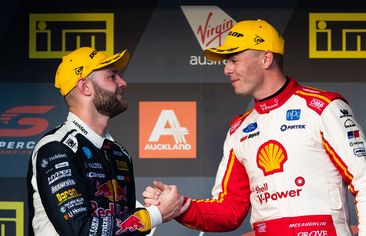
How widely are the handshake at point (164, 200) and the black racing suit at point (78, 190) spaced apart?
62mm

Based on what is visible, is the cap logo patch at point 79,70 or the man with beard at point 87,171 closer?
the man with beard at point 87,171

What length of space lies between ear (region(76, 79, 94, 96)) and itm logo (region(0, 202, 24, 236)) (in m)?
1.60

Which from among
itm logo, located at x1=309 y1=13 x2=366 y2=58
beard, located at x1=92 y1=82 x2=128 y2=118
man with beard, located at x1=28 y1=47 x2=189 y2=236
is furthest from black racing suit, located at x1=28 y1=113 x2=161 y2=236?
itm logo, located at x1=309 y1=13 x2=366 y2=58

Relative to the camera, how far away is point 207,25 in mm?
5020

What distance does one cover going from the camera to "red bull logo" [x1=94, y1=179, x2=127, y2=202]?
341cm

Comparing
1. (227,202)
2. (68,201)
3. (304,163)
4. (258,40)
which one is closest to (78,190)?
(68,201)

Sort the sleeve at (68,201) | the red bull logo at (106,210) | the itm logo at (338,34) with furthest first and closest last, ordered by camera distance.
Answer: the itm logo at (338,34)
the red bull logo at (106,210)
the sleeve at (68,201)

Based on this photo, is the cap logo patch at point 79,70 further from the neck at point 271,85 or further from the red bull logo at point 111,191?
the neck at point 271,85

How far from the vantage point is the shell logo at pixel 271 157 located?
358 centimetres

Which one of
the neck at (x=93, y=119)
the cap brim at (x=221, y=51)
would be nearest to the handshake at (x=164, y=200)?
the neck at (x=93, y=119)

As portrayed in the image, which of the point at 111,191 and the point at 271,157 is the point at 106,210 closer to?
the point at 111,191

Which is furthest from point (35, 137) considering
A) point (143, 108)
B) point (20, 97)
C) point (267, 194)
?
point (267, 194)

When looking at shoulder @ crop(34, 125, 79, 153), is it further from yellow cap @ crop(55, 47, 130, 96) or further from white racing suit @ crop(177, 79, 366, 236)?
white racing suit @ crop(177, 79, 366, 236)

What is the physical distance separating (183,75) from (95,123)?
146 cm
